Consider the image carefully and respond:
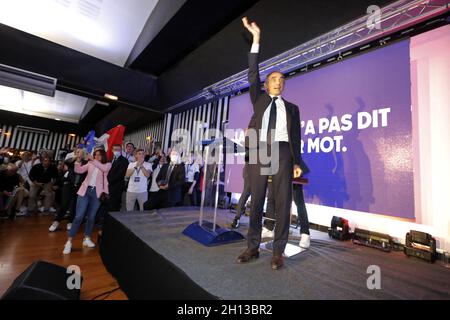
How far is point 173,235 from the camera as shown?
2.29m

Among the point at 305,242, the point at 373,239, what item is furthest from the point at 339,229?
the point at 305,242

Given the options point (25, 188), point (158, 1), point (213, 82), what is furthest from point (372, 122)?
point (25, 188)

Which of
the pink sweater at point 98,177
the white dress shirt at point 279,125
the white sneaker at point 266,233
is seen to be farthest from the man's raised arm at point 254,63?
the pink sweater at point 98,177

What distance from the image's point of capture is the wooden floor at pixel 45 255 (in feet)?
6.72

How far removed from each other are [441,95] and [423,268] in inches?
78.4

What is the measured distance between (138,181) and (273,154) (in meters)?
2.94

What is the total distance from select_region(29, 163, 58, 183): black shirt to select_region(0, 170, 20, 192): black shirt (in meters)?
→ 0.45

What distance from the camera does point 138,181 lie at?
12.6 ft

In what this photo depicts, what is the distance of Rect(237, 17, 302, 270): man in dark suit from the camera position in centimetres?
161

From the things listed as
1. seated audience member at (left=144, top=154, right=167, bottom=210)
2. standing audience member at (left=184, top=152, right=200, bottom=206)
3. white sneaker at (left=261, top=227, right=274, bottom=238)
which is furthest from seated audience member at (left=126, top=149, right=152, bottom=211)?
white sneaker at (left=261, top=227, right=274, bottom=238)

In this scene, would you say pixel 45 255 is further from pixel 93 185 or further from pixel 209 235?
pixel 209 235

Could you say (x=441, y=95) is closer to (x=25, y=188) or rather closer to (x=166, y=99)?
(x=166, y=99)

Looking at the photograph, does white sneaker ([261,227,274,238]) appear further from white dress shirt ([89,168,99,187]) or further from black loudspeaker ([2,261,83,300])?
white dress shirt ([89,168,99,187])

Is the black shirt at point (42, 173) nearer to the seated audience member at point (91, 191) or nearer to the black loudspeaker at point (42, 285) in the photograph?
the seated audience member at point (91, 191)
